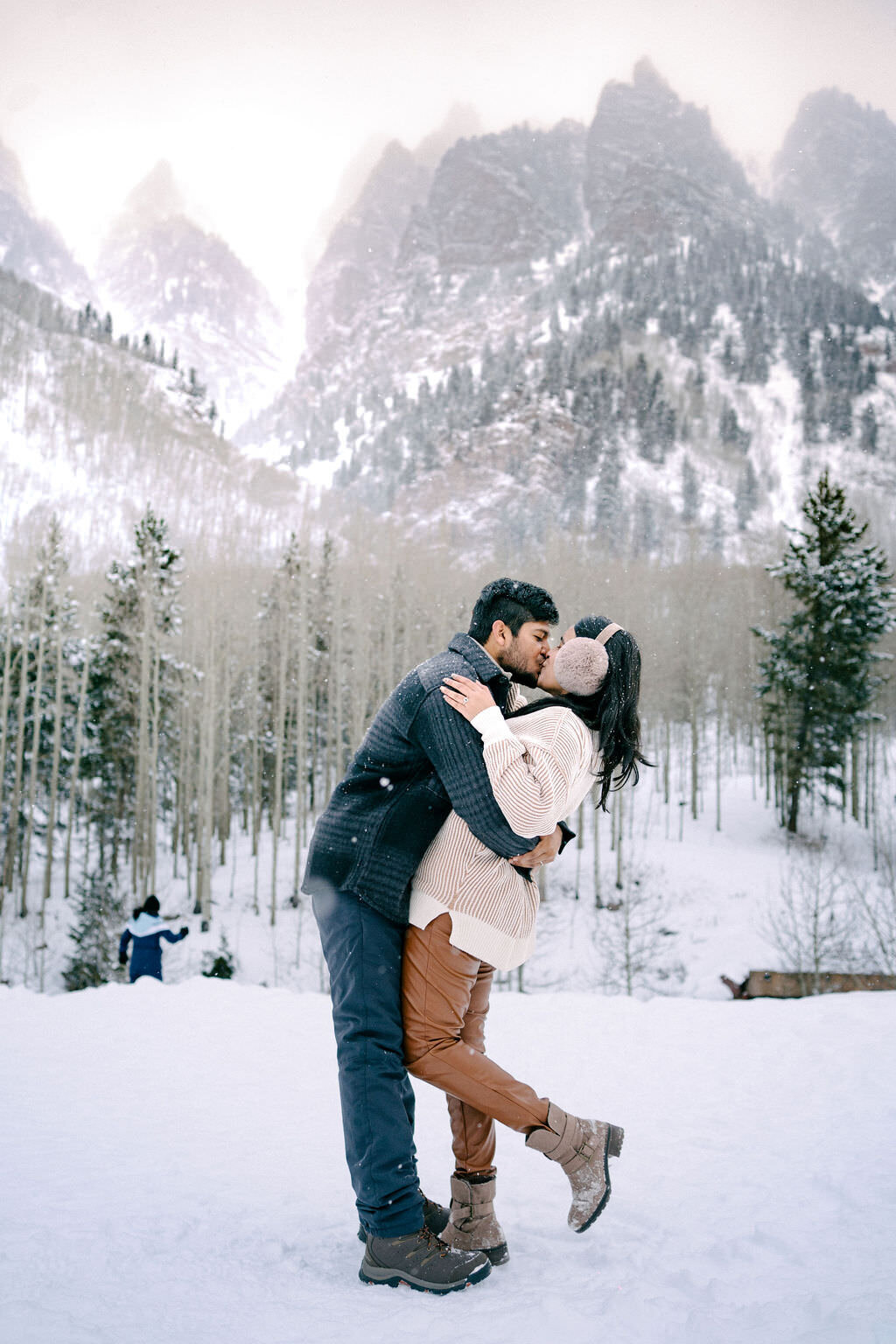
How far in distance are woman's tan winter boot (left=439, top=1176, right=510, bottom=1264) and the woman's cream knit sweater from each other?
25.6 inches

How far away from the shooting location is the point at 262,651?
29672 millimetres

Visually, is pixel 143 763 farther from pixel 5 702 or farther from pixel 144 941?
pixel 144 941

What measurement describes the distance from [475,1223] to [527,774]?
1364 mm

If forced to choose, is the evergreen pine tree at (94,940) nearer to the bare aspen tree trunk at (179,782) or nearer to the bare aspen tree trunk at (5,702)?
the bare aspen tree trunk at (5,702)

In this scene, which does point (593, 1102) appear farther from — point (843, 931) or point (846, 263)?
point (846, 263)

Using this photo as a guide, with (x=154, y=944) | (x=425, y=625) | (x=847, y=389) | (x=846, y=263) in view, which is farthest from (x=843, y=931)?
(x=846, y=263)

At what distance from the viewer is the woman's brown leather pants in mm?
2352

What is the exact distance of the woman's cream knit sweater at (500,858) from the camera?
7.34ft

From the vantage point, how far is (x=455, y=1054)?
2.38 m

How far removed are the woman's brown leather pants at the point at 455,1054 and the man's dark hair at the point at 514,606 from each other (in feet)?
3.00

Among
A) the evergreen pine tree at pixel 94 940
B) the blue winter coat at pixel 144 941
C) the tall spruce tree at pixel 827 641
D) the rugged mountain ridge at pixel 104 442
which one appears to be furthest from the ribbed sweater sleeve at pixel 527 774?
the rugged mountain ridge at pixel 104 442

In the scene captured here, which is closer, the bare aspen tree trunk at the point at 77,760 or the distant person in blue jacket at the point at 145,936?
Answer: the distant person in blue jacket at the point at 145,936

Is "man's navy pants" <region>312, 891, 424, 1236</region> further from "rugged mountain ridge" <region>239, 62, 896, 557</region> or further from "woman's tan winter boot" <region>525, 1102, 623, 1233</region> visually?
"rugged mountain ridge" <region>239, 62, 896, 557</region>

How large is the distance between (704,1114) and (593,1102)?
1.93ft
